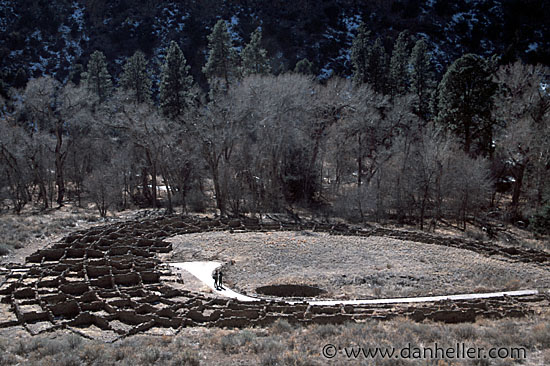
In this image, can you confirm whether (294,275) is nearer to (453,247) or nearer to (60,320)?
(60,320)

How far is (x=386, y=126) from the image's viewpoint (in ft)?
154

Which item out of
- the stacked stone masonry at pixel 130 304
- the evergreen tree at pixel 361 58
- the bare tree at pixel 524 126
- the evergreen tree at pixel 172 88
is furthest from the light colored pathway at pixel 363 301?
the evergreen tree at pixel 361 58

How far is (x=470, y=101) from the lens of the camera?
45000 mm

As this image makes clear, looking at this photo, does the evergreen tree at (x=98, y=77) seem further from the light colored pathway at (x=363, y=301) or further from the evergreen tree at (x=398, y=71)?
the light colored pathway at (x=363, y=301)

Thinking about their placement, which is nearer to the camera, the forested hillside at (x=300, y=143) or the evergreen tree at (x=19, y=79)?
the forested hillside at (x=300, y=143)

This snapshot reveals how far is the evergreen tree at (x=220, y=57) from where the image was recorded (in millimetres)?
55156

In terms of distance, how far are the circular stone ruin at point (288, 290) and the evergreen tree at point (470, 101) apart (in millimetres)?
28899

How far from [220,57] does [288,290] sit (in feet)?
130

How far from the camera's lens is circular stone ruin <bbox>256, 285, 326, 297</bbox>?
835 inches

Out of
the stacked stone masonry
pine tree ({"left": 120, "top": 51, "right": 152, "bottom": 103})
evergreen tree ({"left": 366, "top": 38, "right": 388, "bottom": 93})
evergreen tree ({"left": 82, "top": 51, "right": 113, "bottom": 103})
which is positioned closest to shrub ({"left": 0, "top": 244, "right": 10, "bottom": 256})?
the stacked stone masonry

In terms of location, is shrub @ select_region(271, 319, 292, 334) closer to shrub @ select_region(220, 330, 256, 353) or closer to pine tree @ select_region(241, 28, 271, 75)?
shrub @ select_region(220, 330, 256, 353)

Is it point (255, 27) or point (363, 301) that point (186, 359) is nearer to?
point (363, 301)

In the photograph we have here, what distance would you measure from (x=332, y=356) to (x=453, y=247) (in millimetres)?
20036

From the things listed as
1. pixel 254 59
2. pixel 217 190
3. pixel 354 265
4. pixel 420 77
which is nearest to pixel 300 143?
pixel 217 190
